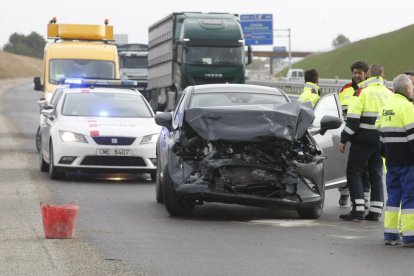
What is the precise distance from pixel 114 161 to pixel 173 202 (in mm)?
4807

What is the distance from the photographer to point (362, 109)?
518 inches

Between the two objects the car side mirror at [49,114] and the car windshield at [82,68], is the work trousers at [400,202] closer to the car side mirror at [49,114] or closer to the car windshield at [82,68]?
the car side mirror at [49,114]

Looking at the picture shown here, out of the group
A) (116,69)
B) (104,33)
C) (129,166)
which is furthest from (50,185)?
(104,33)

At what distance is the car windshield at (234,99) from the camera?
1394 cm

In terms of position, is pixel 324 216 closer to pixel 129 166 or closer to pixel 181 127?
pixel 181 127

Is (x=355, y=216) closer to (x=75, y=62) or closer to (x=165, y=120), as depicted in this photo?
(x=165, y=120)

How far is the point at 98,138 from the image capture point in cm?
1766

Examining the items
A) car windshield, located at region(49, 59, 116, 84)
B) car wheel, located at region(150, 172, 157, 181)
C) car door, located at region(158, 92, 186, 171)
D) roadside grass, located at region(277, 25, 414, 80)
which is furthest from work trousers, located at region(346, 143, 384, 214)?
roadside grass, located at region(277, 25, 414, 80)

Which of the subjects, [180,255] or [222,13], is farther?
[222,13]

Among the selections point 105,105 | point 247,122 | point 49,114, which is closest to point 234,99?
point 247,122

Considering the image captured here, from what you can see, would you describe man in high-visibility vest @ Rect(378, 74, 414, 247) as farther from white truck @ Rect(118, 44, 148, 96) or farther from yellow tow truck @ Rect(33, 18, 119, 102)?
white truck @ Rect(118, 44, 148, 96)

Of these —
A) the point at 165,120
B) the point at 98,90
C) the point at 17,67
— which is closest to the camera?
the point at 165,120

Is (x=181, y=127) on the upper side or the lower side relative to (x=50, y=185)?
upper

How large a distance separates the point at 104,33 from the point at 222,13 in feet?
12.4
